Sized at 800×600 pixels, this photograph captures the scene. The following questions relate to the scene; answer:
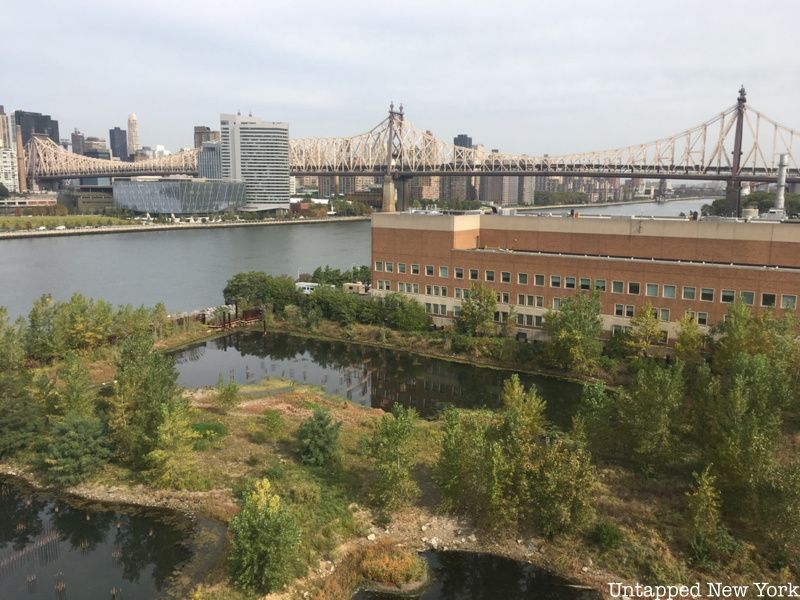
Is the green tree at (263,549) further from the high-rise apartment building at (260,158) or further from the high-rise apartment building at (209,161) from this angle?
the high-rise apartment building at (209,161)

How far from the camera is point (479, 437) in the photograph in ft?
38.7

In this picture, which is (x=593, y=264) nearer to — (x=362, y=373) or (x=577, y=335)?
(x=577, y=335)

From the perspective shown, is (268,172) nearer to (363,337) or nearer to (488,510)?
(363,337)

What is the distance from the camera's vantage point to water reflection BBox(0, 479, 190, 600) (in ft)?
35.4

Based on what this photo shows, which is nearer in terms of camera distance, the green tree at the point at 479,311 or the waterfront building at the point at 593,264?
the waterfront building at the point at 593,264

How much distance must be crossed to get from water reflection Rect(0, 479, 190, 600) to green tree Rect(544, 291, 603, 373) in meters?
12.8

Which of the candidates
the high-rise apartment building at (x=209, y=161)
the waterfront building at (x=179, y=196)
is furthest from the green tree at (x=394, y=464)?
the high-rise apartment building at (x=209, y=161)

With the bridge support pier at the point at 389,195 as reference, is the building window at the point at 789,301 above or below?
below

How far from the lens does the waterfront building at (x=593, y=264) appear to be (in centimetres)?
2066

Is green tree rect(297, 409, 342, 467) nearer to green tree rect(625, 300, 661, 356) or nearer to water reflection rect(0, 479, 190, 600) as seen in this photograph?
water reflection rect(0, 479, 190, 600)

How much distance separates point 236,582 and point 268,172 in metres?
94.0

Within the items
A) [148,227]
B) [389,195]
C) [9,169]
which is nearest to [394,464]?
[148,227]

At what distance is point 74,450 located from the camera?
1352 centimetres

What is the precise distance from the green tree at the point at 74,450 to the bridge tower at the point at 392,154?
2939 inches
